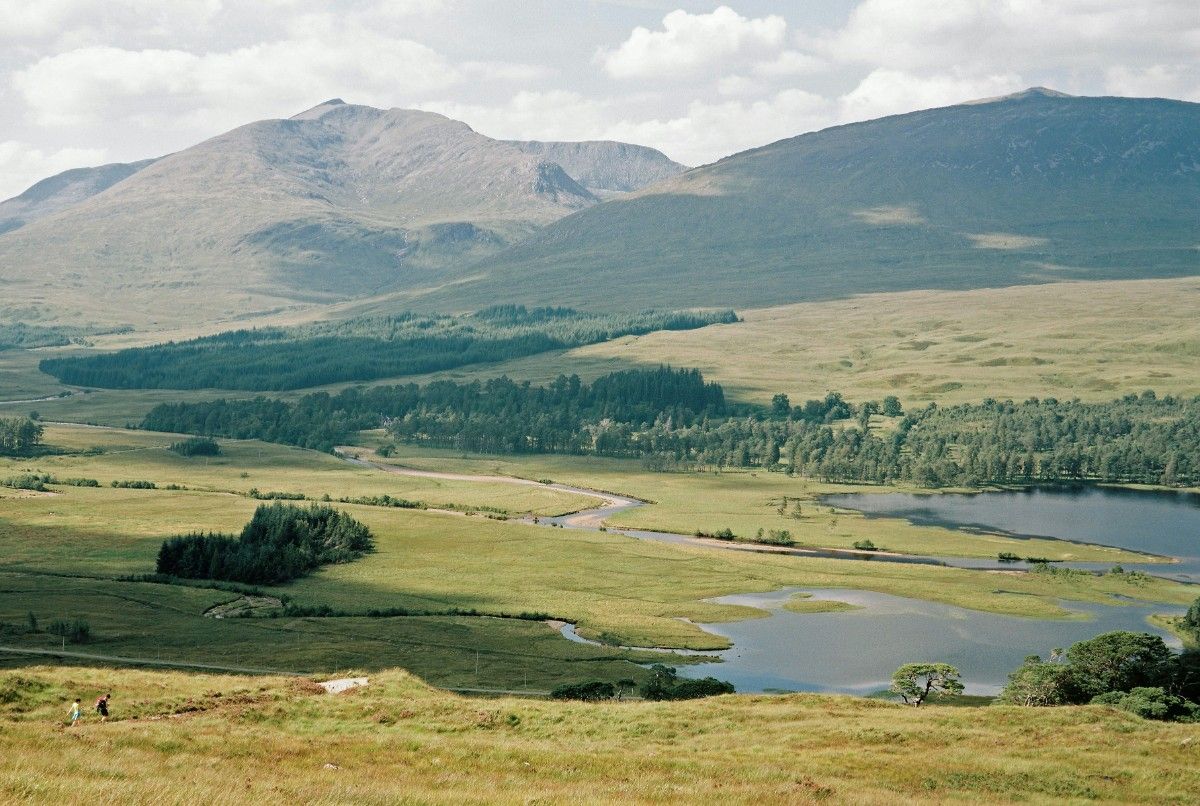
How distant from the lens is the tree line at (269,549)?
13850cm

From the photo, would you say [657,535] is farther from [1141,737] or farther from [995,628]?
Result: [1141,737]

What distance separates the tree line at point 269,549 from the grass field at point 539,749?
72.8 m

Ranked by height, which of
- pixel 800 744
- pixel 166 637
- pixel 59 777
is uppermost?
pixel 59 777

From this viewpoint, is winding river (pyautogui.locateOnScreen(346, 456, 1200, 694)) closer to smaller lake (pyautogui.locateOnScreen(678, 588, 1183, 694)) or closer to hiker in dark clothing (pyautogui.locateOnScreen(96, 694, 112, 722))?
smaller lake (pyautogui.locateOnScreen(678, 588, 1183, 694))

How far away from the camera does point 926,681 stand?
90.5m

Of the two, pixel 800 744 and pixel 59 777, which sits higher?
pixel 59 777

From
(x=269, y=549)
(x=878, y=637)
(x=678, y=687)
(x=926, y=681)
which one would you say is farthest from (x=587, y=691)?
(x=269, y=549)

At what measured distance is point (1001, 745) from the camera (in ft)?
182

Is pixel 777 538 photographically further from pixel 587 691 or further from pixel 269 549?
pixel 587 691

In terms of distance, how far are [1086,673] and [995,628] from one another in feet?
127

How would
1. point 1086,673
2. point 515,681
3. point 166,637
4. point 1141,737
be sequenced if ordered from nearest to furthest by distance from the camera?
point 1141,737, point 1086,673, point 515,681, point 166,637

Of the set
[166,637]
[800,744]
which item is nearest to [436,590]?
[166,637]

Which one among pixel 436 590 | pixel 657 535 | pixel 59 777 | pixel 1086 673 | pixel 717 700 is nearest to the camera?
pixel 59 777

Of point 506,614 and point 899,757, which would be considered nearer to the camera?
point 899,757
